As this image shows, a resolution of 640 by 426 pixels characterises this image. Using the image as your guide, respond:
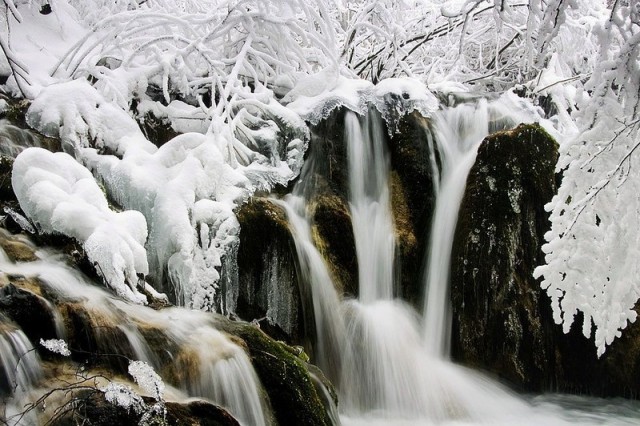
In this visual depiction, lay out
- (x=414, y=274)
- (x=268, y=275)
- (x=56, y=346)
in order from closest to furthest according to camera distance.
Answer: (x=56, y=346) → (x=268, y=275) → (x=414, y=274)

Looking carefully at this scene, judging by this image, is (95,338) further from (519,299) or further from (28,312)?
(519,299)

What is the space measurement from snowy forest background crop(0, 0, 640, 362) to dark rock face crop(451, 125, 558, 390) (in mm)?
443

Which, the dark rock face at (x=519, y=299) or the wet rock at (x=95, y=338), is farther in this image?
the dark rock face at (x=519, y=299)

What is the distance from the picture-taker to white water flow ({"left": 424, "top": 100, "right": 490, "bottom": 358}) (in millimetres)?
4680

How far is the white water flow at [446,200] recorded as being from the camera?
4.68 m

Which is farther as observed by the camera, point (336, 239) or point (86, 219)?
point (336, 239)

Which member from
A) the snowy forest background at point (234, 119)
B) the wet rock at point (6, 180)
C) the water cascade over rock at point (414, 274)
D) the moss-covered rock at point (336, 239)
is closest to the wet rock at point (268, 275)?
the water cascade over rock at point (414, 274)

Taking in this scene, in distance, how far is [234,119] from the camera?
15.4 ft

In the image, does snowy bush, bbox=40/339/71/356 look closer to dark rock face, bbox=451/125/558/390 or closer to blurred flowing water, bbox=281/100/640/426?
blurred flowing water, bbox=281/100/640/426

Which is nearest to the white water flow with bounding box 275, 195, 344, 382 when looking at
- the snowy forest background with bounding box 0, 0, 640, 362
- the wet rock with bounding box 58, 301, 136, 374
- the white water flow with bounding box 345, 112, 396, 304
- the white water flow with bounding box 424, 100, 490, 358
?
the white water flow with bounding box 345, 112, 396, 304

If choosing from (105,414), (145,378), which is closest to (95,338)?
(145,378)

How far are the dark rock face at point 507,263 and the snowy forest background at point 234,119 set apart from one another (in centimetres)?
44

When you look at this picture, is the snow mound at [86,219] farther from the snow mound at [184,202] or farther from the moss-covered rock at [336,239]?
the moss-covered rock at [336,239]

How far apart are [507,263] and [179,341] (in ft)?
9.66
